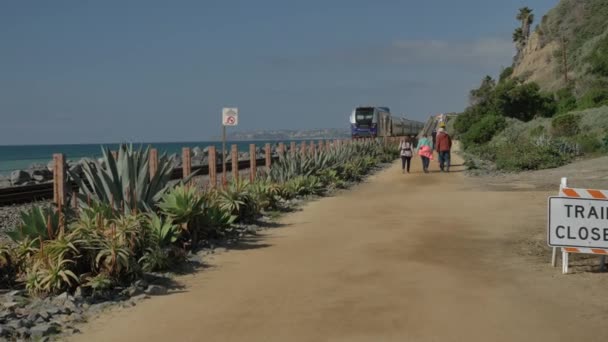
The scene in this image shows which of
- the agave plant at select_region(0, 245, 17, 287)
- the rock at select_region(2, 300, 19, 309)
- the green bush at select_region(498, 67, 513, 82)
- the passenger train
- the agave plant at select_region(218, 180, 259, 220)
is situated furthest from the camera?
the green bush at select_region(498, 67, 513, 82)

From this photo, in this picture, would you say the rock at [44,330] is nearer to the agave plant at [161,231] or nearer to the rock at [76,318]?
the rock at [76,318]

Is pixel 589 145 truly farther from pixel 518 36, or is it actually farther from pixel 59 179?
pixel 518 36

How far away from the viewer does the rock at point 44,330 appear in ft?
18.3

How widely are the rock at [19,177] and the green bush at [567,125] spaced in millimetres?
25293

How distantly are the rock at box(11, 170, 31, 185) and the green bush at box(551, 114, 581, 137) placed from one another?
2529cm

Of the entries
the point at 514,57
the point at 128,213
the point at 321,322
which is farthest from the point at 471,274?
the point at 514,57

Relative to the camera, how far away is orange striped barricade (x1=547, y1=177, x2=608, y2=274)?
25.4 ft

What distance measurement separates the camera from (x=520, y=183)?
19641 millimetres

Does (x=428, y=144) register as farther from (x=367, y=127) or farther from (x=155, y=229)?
(x=367, y=127)

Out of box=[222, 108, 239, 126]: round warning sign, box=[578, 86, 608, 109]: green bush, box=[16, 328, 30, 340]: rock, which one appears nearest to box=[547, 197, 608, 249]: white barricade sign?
box=[16, 328, 30, 340]: rock

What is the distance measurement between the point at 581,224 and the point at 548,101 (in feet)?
174

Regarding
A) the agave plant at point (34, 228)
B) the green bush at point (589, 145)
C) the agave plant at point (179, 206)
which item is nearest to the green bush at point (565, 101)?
the green bush at point (589, 145)

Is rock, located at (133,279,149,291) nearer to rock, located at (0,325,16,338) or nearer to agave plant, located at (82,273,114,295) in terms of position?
agave plant, located at (82,273,114,295)

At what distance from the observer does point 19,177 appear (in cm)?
2898
